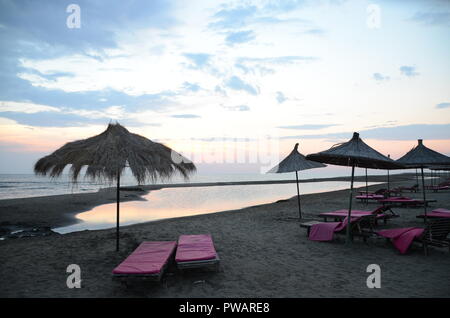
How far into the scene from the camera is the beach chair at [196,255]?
513 cm

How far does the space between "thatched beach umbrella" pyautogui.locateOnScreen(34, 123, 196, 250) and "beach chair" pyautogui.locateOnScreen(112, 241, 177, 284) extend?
50.4 inches

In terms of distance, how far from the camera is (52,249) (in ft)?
24.0

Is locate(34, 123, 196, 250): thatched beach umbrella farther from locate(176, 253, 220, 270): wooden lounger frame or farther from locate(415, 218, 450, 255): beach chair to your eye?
locate(415, 218, 450, 255): beach chair

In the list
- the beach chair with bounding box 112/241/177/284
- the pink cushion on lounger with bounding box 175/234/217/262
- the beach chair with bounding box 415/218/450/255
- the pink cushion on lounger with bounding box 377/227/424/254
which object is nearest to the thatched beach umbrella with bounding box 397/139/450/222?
the beach chair with bounding box 415/218/450/255

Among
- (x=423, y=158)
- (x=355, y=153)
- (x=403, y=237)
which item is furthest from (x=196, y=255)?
(x=423, y=158)

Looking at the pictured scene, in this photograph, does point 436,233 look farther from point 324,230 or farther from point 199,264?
point 199,264

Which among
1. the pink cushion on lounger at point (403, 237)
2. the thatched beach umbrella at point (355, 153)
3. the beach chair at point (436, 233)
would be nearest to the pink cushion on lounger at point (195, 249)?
the thatched beach umbrella at point (355, 153)

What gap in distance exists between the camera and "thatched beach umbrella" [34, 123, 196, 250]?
6.34 metres

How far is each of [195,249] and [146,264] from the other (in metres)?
1.16

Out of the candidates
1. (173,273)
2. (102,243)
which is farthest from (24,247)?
(173,273)

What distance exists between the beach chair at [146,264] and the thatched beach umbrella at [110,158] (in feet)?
4.20

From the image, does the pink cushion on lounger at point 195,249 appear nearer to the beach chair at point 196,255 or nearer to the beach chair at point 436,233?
the beach chair at point 196,255
